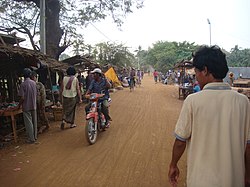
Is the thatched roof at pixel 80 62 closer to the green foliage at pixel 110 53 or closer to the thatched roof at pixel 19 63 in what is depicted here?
the thatched roof at pixel 19 63

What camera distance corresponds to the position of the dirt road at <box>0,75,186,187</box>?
424 centimetres

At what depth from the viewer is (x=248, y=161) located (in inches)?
75.3

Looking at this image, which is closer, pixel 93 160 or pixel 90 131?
pixel 93 160

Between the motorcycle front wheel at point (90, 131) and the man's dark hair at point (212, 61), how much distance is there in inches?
179

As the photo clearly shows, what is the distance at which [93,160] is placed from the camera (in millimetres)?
5164

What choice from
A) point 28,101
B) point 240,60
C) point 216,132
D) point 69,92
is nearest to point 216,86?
point 216,132

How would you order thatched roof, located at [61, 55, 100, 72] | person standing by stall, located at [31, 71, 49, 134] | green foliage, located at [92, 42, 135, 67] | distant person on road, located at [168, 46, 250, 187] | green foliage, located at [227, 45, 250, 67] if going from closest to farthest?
distant person on road, located at [168, 46, 250, 187] → person standing by stall, located at [31, 71, 49, 134] → thatched roof, located at [61, 55, 100, 72] → green foliage, located at [92, 42, 135, 67] → green foliage, located at [227, 45, 250, 67]

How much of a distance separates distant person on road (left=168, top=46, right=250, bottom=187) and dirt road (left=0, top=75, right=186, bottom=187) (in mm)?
2442

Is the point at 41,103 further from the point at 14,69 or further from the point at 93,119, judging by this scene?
the point at 14,69

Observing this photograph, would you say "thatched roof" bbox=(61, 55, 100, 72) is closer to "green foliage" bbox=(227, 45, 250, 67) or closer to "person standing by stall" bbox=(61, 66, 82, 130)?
"person standing by stall" bbox=(61, 66, 82, 130)

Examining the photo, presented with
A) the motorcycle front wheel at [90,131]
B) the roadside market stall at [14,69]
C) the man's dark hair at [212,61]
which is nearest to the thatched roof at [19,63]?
the roadside market stall at [14,69]

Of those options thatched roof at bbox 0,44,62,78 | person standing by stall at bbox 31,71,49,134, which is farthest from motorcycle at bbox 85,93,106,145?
thatched roof at bbox 0,44,62,78

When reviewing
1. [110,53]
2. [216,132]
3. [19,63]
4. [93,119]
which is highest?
[110,53]

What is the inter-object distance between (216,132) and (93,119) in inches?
196
